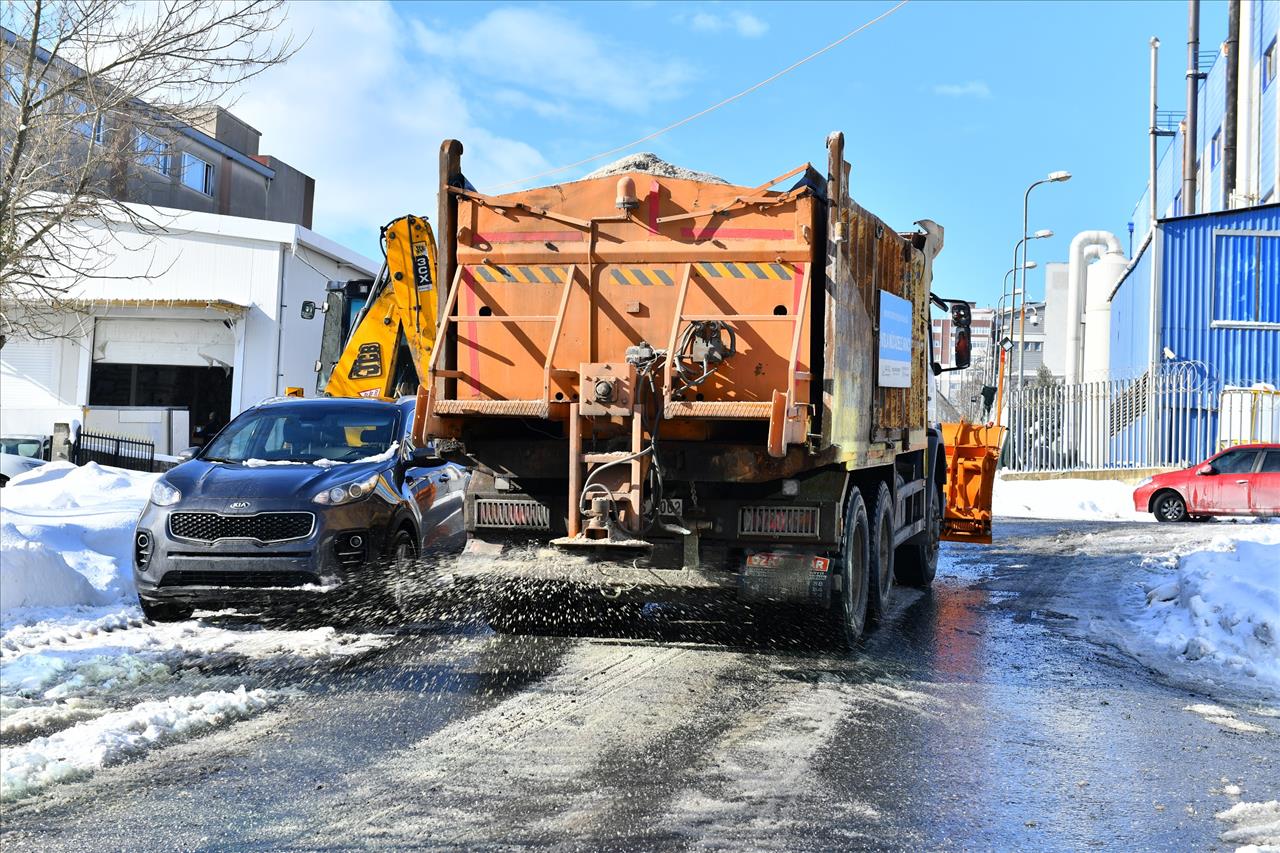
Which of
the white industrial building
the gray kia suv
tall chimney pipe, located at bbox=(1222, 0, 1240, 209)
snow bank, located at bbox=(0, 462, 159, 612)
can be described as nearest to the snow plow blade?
the gray kia suv

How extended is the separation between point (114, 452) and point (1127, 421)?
22246mm

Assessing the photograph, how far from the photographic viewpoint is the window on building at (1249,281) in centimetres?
2977

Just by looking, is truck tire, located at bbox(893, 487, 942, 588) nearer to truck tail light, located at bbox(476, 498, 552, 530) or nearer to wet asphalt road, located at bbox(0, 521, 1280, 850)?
wet asphalt road, located at bbox(0, 521, 1280, 850)

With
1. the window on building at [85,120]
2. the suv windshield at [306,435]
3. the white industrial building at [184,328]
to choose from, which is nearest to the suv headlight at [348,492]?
the suv windshield at [306,435]

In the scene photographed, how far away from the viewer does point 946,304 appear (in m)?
11.5

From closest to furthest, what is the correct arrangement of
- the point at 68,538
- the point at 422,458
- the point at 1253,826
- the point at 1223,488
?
1. the point at 1253,826
2. the point at 422,458
3. the point at 68,538
4. the point at 1223,488

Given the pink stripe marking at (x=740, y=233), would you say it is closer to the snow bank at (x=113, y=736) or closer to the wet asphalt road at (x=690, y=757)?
the wet asphalt road at (x=690, y=757)

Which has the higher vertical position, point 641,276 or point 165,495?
point 641,276

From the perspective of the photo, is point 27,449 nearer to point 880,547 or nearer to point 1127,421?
point 880,547

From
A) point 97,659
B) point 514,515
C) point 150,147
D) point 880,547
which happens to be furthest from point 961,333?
point 150,147

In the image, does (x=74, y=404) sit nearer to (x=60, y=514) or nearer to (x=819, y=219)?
(x=60, y=514)

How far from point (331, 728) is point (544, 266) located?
3455 millimetres

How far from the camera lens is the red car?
21047 millimetres

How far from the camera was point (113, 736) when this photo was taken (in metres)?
5.45
